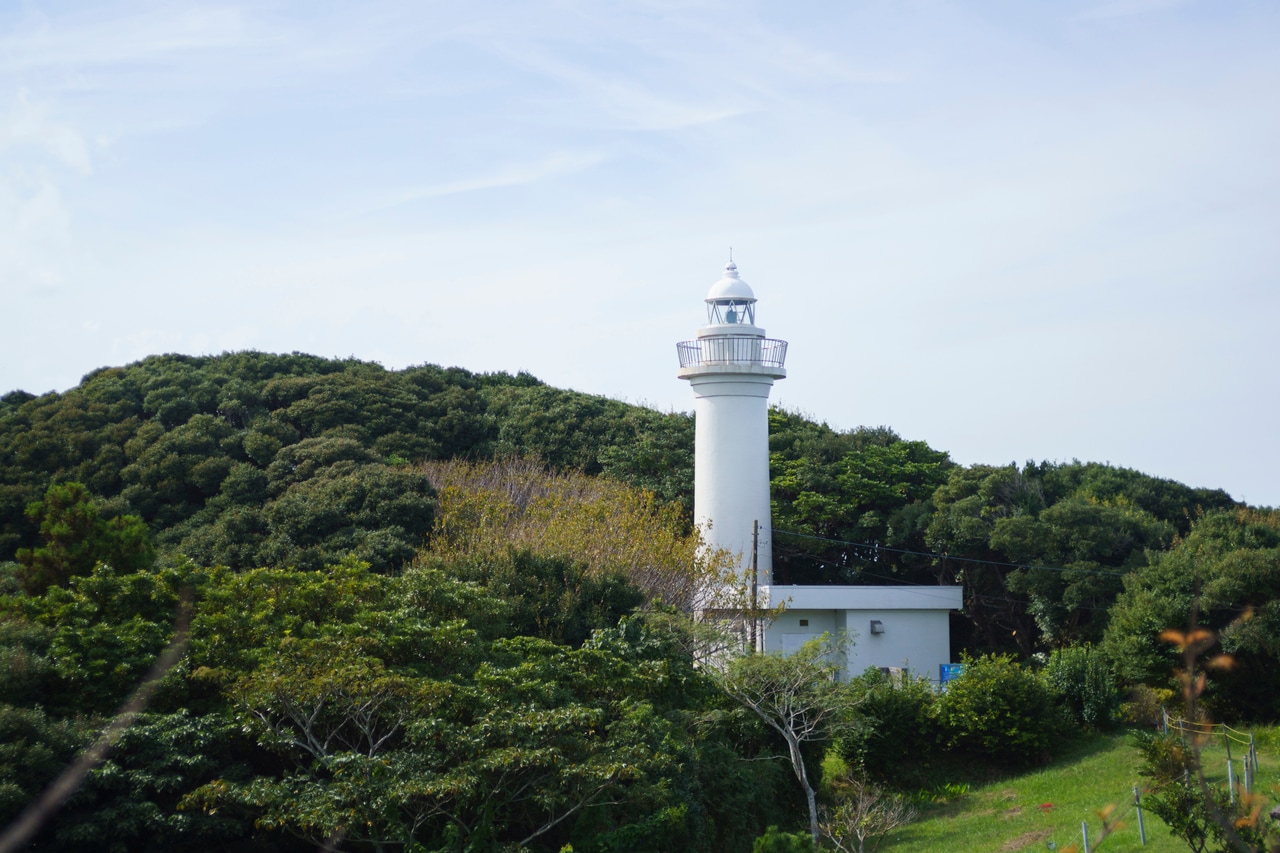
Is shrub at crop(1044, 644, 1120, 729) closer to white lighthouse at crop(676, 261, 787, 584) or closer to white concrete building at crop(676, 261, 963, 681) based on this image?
white concrete building at crop(676, 261, 963, 681)

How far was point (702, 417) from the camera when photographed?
25219 mm

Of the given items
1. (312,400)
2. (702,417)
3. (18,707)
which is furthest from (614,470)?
(18,707)

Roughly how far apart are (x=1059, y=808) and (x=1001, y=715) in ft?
10.7

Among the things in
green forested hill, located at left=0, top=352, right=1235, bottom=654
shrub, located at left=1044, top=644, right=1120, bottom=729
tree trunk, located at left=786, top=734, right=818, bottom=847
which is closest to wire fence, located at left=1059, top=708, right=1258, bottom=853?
shrub, located at left=1044, top=644, right=1120, bottom=729

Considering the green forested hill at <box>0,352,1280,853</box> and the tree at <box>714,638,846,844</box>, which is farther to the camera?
the tree at <box>714,638,846,844</box>

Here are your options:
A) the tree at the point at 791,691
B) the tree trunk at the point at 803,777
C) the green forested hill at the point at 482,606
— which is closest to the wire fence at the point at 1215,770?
the green forested hill at the point at 482,606

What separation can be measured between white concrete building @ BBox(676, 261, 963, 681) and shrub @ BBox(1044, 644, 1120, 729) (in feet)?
13.2

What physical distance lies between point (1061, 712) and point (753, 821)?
7.35m

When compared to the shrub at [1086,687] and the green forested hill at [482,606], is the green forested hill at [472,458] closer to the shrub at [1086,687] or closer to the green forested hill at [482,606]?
the green forested hill at [482,606]

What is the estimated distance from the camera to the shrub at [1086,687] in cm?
1995

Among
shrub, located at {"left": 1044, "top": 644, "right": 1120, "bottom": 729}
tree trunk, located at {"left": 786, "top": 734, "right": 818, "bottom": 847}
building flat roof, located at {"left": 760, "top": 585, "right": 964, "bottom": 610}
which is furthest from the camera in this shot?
building flat roof, located at {"left": 760, "top": 585, "right": 964, "bottom": 610}

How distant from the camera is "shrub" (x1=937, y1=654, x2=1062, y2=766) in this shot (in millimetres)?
19203

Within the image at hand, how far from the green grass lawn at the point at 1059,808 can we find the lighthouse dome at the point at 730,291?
37.1ft

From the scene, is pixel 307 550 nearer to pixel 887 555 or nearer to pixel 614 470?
pixel 614 470
